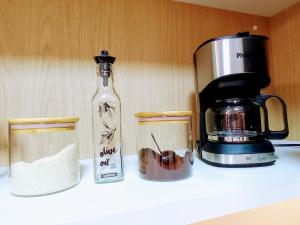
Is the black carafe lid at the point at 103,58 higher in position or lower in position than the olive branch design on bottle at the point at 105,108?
higher

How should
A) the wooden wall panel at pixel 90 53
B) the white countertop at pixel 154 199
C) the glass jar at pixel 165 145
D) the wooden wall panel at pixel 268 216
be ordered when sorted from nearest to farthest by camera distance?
1. the white countertop at pixel 154 199
2. the glass jar at pixel 165 145
3. the wooden wall panel at pixel 90 53
4. the wooden wall panel at pixel 268 216

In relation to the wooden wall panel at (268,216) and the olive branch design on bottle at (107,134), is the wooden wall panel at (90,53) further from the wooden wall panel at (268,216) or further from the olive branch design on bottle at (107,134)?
the wooden wall panel at (268,216)

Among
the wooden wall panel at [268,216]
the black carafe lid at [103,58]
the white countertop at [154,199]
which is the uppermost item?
the black carafe lid at [103,58]

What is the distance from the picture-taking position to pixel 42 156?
39 centimetres

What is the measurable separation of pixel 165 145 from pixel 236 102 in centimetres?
22

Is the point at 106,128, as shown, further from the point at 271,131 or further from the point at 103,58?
the point at 271,131

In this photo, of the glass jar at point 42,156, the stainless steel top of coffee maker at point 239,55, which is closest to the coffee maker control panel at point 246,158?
the stainless steel top of coffee maker at point 239,55

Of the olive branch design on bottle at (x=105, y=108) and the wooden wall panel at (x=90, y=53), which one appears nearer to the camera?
→ the olive branch design on bottle at (x=105, y=108)

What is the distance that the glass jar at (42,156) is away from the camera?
356 millimetres

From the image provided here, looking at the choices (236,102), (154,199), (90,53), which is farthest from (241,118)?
(90,53)

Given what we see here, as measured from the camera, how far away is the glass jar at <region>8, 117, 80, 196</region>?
0.36 metres

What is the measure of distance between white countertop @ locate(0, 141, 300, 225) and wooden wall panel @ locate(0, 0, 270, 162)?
8.5 inches

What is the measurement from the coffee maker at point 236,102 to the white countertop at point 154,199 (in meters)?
0.05

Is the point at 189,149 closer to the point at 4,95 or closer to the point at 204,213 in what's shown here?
the point at 204,213
